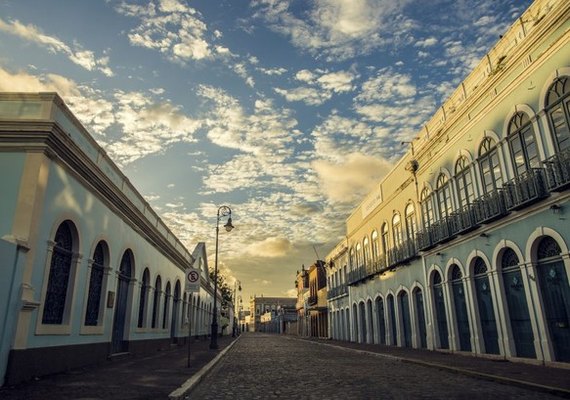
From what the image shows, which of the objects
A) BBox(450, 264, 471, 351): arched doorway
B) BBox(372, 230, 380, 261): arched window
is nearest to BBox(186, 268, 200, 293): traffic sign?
BBox(450, 264, 471, 351): arched doorway

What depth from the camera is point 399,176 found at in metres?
23.8

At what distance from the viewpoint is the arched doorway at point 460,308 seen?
16656 millimetres

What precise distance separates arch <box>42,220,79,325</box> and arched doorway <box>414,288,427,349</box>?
15.7 m

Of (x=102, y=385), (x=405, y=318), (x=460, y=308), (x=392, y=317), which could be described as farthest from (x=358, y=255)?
(x=102, y=385)

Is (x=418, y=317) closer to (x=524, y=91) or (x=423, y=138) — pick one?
(x=423, y=138)

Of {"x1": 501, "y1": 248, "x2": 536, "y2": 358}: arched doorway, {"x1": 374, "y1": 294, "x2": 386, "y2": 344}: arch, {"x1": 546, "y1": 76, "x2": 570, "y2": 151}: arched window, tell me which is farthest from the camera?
{"x1": 374, "y1": 294, "x2": 386, "y2": 344}: arch

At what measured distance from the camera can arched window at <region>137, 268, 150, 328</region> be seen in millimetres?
20184

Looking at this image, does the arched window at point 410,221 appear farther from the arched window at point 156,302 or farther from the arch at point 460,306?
the arched window at point 156,302

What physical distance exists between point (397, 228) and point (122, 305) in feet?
49.4

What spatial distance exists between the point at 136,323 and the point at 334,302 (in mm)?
25534

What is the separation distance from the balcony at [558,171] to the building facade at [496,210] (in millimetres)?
33

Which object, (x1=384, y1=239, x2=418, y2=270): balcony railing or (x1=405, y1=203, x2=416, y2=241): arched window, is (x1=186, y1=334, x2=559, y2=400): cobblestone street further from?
(x1=405, y1=203, x2=416, y2=241): arched window

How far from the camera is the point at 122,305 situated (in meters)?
17.4

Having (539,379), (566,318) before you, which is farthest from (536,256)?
(539,379)
